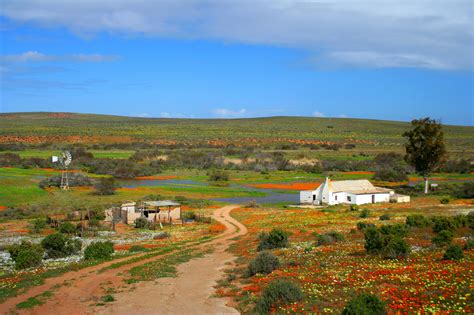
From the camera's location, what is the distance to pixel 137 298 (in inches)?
720

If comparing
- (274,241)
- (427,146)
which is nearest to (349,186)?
(427,146)

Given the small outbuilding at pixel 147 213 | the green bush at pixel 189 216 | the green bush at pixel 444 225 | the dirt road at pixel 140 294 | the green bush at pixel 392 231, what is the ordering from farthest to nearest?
the green bush at pixel 189 216
the small outbuilding at pixel 147 213
the green bush at pixel 444 225
the green bush at pixel 392 231
the dirt road at pixel 140 294

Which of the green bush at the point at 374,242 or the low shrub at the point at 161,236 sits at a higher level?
the green bush at the point at 374,242

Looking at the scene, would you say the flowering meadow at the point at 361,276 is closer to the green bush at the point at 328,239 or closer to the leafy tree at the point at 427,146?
the green bush at the point at 328,239

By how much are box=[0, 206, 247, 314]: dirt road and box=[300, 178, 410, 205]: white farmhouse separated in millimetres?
28780

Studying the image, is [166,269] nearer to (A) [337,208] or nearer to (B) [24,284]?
(B) [24,284]

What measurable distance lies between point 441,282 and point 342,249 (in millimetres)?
8982

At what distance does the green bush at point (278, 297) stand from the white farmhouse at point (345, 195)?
36777 mm

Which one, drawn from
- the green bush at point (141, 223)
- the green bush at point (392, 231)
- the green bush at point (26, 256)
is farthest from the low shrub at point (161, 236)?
the green bush at point (392, 231)

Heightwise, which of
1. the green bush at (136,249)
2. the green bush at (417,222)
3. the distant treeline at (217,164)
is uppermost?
the distant treeline at (217,164)

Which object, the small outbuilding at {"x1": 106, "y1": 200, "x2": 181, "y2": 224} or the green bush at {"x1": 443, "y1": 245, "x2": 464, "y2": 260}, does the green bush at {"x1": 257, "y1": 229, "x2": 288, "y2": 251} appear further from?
the small outbuilding at {"x1": 106, "y1": 200, "x2": 181, "y2": 224}

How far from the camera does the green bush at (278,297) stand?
15.5 meters

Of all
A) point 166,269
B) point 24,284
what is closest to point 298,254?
point 166,269

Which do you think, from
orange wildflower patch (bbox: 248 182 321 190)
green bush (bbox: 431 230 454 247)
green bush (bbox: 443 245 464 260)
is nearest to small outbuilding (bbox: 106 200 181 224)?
green bush (bbox: 431 230 454 247)
